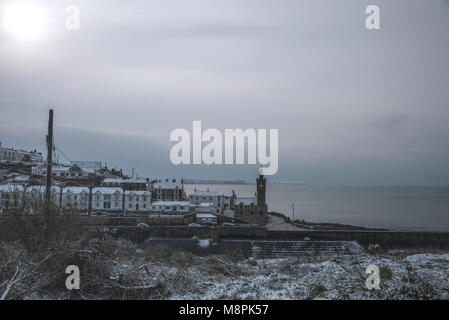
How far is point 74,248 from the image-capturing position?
29.0ft

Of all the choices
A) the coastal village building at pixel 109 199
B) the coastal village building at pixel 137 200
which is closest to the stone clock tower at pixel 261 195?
the coastal village building at pixel 137 200

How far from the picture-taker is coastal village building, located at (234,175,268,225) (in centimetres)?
5025

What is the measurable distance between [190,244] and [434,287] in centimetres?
1061

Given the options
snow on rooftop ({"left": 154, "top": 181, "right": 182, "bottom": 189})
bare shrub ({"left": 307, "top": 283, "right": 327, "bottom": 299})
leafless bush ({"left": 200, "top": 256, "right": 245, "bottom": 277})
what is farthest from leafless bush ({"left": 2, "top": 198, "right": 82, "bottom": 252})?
snow on rooftop ({"left": 154, "top": 181, "right": 182, "bottom": 189})

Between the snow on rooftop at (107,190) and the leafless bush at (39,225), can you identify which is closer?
the leafless bush at (39,225)

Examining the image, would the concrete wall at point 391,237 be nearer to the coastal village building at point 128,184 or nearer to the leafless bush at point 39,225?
the leafless bush at point 39,225

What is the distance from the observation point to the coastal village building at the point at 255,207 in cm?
5025

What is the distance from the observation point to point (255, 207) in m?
51.9

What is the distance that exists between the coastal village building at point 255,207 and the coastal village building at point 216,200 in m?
1.82

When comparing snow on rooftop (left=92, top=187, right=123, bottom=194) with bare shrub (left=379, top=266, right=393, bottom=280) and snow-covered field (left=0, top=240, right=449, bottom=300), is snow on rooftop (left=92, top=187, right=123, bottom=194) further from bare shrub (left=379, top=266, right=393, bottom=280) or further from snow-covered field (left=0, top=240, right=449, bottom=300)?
bare shrub (left=379, top=266, right=393, bottom=280)

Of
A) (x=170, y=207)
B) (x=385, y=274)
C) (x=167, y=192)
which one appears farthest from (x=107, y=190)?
(x=385, y=274)
